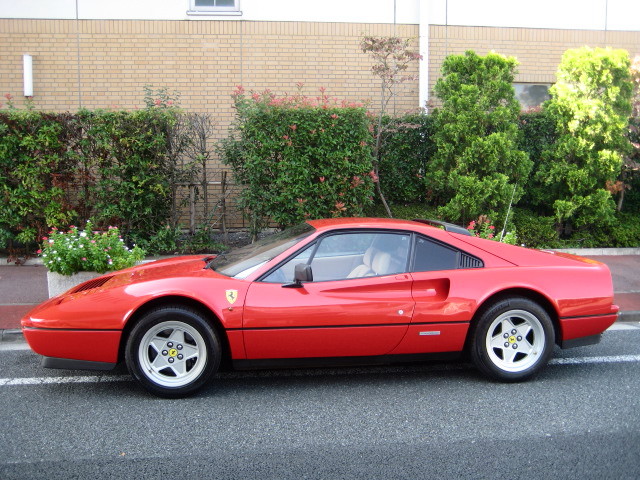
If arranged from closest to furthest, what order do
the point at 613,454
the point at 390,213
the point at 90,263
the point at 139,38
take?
the point at 613,454 < the point at 90,263 < the point at 390,213 < the point at 139,38

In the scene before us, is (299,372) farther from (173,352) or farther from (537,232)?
(537,232)

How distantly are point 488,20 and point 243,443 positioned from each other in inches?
434

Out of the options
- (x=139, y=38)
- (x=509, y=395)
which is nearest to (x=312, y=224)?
(x=509, y=395)

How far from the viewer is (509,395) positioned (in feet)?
15.1

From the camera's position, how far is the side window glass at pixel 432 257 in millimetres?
4832

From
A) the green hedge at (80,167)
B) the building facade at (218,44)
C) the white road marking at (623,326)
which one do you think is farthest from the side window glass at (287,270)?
the building facade at (218,44)

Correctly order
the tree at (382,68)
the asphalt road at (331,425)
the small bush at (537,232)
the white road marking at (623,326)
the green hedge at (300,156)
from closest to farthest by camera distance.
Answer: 1. the asphalt road at (331,425)
2. the white road marking at (623,326)
3. the green hedge at (300,156)
4. the tree at (382,68)
5. the small bush at (537,232)


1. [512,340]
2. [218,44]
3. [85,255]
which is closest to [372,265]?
[512,340]

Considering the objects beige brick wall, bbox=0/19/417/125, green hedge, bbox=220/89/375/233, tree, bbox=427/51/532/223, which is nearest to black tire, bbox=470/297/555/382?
green hedge, bbox=220/89/375/233

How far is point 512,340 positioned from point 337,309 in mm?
1414

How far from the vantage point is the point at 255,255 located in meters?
5.00

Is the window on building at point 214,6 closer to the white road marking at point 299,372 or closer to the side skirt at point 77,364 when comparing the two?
the white road marking at point 299,372

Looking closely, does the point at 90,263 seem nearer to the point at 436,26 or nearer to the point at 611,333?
the point at 611,333

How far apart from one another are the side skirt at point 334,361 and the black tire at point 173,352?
238mm
